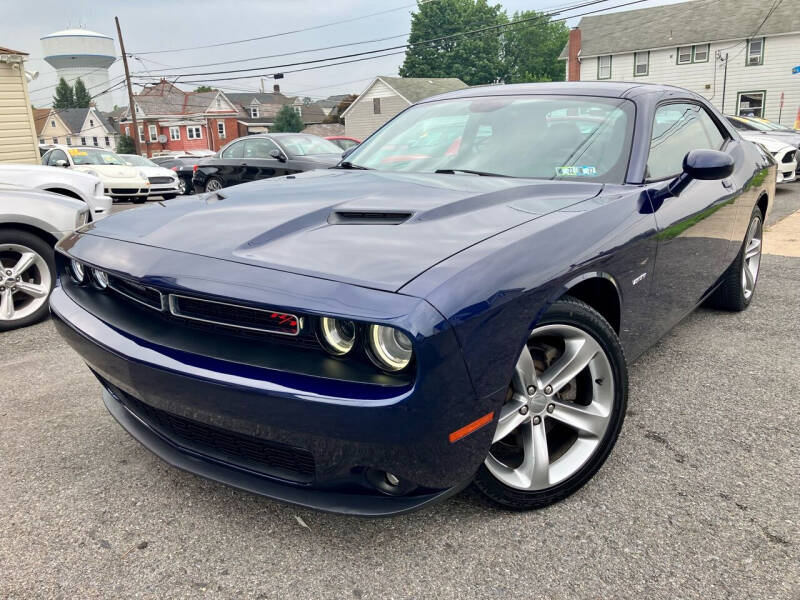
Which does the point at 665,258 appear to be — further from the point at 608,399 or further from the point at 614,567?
the point at 614,567

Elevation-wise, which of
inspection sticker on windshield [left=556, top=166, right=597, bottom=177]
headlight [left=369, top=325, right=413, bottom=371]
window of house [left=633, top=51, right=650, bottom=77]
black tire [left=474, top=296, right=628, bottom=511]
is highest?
window of house [left=633, top=51, right=650, bottom=77]

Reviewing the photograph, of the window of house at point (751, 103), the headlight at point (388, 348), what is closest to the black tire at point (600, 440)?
the headlight at point (388, 348)

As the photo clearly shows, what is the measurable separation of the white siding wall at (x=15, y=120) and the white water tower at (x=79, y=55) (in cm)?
9848

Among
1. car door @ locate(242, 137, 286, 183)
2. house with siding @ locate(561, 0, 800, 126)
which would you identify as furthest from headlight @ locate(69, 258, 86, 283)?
house with siding @ locate(561, 0, 800, 126)

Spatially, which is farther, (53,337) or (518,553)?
(53,337)

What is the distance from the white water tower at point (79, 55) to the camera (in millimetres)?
105000

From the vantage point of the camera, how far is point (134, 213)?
2.56 metres

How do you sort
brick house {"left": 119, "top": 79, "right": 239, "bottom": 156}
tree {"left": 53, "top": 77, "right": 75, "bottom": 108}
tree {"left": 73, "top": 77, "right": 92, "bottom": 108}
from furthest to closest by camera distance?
tree {"left": 73, "top": 77, "right": 92, "bottom": 108}
tree {"left": 53, "top": 77, "right": 75, "bottom": 108}
brick house {"left": 119, "top": 79, "right": 239, "bottom": 156}

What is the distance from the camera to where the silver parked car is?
4.45 m

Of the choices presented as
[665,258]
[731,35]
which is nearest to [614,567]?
[665,258]

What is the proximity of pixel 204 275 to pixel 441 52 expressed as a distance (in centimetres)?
6769

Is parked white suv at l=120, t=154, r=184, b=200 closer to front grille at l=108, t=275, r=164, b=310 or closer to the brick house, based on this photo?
front grille at l=108, t=275, r=164, b=310

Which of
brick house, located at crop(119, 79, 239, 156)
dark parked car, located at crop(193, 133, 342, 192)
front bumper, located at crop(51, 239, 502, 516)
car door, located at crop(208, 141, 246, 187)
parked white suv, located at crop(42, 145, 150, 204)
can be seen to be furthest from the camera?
brick house, located at crop(119, 79, 239, 156)

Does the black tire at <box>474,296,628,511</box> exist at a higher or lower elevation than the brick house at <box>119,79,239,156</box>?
lower
